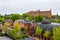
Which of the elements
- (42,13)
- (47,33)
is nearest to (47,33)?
(47,33)

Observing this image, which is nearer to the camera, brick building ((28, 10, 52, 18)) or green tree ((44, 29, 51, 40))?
green tree ((44, 29, 51, 40))

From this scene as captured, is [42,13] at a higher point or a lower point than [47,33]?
higher

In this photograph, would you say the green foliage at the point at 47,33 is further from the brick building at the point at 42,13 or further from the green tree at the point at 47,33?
the brick building at the point at 42,13

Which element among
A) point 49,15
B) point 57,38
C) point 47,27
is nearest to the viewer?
point 57,38

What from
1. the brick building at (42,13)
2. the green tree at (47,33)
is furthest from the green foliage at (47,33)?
the brick building at (42,13)

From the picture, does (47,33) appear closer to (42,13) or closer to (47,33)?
(47,33)

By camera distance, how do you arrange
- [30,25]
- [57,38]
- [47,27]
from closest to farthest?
[57,38] < [47,27] < [30,25]

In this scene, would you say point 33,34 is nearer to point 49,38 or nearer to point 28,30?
point 28,30

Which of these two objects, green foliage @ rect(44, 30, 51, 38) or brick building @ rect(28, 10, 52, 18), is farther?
brick building @ rect(28, 10, 52, 18)

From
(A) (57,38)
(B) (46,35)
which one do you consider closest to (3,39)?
(A) (57,38)

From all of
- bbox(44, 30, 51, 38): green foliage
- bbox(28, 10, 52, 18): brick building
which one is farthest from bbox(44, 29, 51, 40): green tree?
bbox(28, 10, 52, 18): brick building

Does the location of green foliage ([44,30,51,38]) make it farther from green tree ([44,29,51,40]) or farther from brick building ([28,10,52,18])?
brick building ([28,10,52,18])
